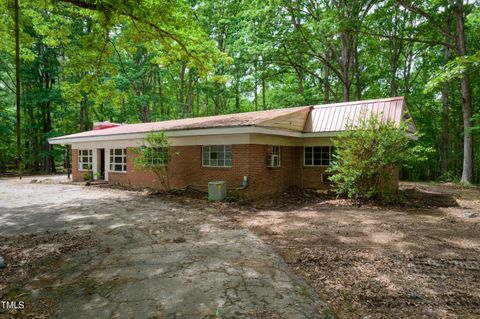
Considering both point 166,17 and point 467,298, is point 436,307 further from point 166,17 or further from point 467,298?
point 166,17

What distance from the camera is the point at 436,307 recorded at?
3.26 m

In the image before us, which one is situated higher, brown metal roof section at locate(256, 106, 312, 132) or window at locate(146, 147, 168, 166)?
brown metal roof section at locate(256, 106, 312, 132)

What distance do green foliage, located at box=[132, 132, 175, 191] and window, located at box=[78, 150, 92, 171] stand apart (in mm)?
7222

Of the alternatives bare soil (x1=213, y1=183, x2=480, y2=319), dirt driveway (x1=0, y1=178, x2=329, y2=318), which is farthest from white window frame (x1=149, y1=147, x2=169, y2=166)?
dirt driveway (x1=0, y1=178, x2=329, y2=318)

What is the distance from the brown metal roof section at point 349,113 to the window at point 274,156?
63.3 inches

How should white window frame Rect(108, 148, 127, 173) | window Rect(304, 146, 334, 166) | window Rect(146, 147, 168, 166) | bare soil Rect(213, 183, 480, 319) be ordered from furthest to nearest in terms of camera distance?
white window frame Rect(108, 148, 127, 173), window Rect(304, 146, 334, 166), window Rect(146, 147, 168, 166), bare soil Rect(213, 183, 480, 319)

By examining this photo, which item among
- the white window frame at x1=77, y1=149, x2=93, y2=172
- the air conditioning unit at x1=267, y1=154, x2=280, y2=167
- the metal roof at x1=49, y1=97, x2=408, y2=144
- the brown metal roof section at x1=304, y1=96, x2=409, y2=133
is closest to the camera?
the metal roof at x1=49, y1=97, x2=408, y2=144

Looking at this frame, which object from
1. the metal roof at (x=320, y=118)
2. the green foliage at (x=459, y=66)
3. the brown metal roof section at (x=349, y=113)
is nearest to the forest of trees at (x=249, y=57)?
the green foliage at (x=459, y=66)

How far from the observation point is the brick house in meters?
10.8

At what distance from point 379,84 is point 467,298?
2712 centimetres

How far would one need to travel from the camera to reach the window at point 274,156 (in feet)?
38.7

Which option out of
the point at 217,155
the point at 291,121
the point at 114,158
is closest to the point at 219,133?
the point at 217,155

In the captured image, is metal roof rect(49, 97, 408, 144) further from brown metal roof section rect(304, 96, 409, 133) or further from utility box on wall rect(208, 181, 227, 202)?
utility box on wall rect(208, 181, 227, 202)

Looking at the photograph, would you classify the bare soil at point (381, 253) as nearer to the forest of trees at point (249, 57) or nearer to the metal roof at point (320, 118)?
the metal roof at point (320, 118)
